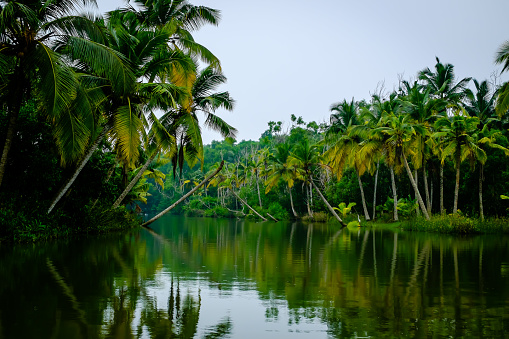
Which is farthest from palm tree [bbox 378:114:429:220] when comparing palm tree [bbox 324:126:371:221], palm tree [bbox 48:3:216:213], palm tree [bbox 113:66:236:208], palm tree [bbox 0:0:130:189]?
palm tree [bbox 0:0:130:189]

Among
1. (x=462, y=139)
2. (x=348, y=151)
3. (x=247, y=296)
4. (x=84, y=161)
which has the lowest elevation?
(x=247, y=296)

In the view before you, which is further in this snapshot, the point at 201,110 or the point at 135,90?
the point at 201,110

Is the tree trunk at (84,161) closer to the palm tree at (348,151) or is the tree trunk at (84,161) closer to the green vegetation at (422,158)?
the green vegetation at (422,158)

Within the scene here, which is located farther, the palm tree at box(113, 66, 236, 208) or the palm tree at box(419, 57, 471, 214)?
the palm tree at box(419, 57, 471, 214)

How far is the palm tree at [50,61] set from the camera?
1068 cm

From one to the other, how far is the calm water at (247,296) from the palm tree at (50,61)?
3.41 m

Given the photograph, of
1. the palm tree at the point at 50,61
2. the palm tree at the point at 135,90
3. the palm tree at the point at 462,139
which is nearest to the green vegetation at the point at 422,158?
the palm tree at the point at 462,139

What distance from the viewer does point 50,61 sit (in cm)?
1065

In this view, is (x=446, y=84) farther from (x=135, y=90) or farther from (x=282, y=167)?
(x=135, y=90)

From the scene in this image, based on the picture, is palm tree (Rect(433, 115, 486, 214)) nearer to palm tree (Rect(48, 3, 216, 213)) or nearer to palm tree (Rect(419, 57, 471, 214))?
palm tree (Rect(419, 57, 471, 214))

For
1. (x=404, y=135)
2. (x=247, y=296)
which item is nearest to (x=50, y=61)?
(x=247, y=296)

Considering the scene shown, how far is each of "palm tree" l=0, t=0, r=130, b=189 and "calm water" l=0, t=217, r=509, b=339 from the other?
3.41 metres

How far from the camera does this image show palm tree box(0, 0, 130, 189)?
10.7 m

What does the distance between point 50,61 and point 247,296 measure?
23.5 feet
